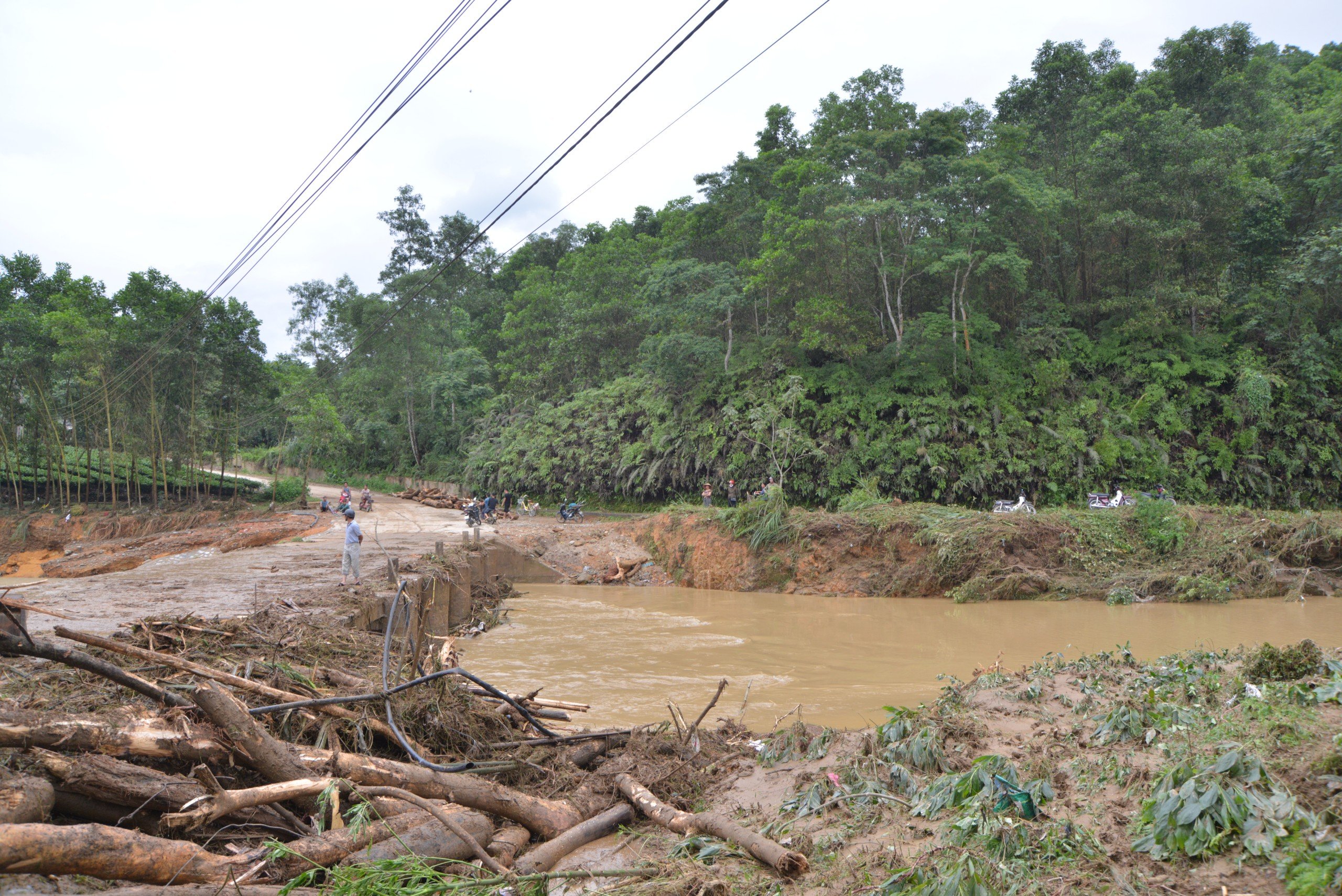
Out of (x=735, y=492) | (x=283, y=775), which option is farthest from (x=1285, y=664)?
(x=735, y=492)

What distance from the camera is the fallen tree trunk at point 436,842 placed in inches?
155

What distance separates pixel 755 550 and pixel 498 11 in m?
14.7

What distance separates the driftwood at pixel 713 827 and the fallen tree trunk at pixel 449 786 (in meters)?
0.50

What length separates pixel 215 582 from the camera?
14.3 m

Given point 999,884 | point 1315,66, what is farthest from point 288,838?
point 1315,66

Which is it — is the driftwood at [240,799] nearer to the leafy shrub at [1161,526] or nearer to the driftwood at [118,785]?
the driftwood at [118,785]

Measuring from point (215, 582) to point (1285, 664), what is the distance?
15.9m

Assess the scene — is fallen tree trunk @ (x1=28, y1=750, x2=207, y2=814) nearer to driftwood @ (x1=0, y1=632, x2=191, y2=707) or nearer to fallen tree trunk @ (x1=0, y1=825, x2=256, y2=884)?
fallen tree trunk @ (x1=0, y1=825, x2=256, y2=884)

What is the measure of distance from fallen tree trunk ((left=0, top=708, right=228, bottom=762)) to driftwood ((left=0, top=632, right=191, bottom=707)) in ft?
0.78

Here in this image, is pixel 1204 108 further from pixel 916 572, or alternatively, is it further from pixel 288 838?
pixel 288 838

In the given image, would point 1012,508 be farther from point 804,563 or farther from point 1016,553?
point 804,563

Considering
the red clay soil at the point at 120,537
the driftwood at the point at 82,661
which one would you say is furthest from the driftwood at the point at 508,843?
the red clay soil at the point at 120,537

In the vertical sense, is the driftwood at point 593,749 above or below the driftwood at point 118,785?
below

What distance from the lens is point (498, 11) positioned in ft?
27.9
